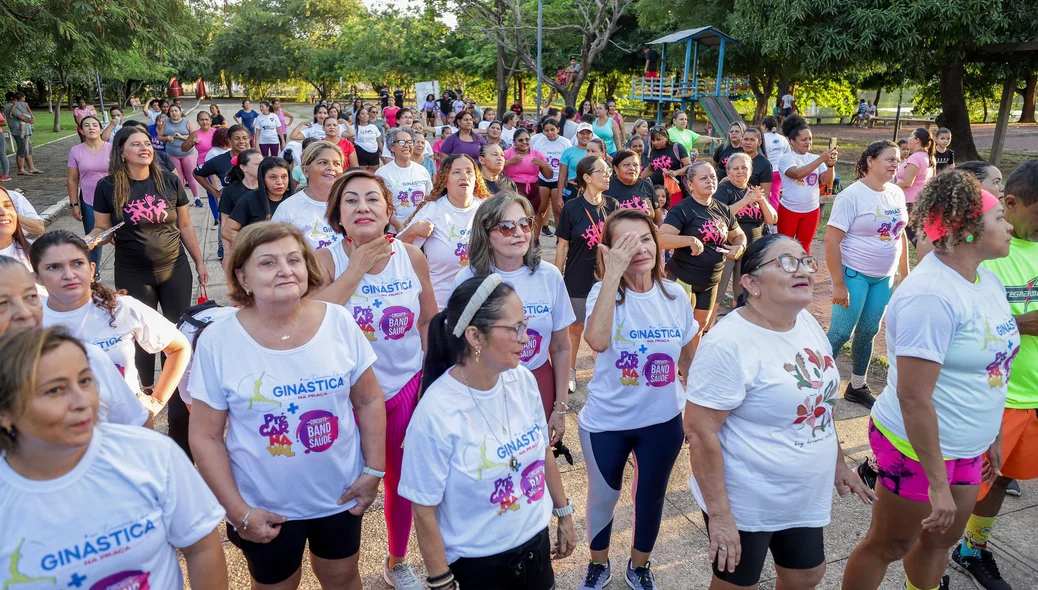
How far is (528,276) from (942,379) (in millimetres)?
1911

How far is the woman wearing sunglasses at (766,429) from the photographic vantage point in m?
2.62

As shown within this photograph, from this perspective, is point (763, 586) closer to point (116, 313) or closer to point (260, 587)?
point (260, 587)

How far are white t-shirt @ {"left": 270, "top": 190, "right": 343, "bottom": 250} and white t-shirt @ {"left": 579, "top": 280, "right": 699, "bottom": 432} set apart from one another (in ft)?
7.10

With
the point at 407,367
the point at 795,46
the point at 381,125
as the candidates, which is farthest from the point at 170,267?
the point at 795,46

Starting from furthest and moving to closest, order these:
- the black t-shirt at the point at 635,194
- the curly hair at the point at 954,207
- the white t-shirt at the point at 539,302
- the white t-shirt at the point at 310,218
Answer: the black t-shirt at the point at 635,194 → the white t-shirt at the point at 310,218 → the white t-shirt at the point at 539,302 → the curly hair at the point at 954,207

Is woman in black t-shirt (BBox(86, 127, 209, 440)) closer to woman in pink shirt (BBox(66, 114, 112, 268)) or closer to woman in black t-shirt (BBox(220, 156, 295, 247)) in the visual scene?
woman in black t-shirt (BBox(220, 156, 295, 247))

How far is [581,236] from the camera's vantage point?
5.45 metres

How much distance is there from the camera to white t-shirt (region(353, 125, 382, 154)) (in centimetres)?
1226

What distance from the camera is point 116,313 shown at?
3.35 meters

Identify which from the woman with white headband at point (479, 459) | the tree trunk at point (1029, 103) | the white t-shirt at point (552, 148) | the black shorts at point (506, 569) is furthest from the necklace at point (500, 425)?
the tree trunk at point (1029, 103)

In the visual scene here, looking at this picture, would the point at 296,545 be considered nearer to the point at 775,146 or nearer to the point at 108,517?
the point at 108,517

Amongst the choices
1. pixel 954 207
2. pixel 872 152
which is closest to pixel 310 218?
pixel 954 207

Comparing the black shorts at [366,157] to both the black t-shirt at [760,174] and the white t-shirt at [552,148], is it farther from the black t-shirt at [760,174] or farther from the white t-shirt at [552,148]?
the black t-shirt at [760,174]

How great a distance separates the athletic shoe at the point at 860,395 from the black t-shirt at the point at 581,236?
7.50 ft
